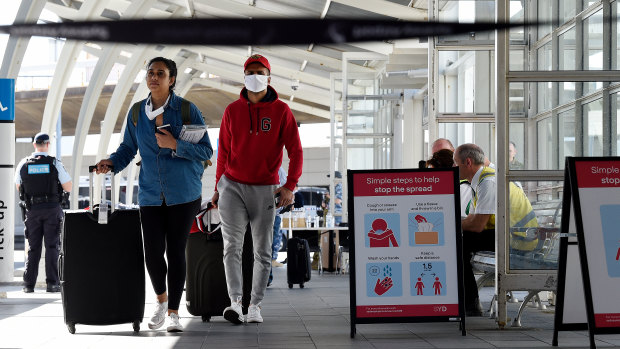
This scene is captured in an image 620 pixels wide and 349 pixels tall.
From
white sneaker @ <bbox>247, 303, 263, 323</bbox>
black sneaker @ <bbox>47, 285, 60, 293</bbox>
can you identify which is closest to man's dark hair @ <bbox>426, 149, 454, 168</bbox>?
white sneaker @ <bbox>247, 303, 263, 323</bbox>

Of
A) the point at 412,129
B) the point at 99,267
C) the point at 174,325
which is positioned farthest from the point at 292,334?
the point at 412,129

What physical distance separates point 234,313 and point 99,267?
0.83 meters

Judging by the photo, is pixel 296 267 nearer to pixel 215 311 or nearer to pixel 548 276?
pixel 215 311

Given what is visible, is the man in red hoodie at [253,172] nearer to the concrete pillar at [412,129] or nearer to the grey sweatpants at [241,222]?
the grey sweatpants at [241,222]

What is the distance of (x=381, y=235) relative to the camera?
4.87 meters

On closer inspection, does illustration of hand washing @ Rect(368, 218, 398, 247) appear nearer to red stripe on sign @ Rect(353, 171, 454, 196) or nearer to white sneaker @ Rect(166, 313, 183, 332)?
red stripe on sign @ Rect(353, 171, 454, 196)

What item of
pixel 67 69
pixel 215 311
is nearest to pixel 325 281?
pixel 215 311

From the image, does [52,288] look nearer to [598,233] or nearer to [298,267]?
[298,267]

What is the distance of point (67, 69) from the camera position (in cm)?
1620

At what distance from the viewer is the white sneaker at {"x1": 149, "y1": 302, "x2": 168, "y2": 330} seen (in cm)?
510

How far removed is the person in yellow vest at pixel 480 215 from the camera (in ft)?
17.5

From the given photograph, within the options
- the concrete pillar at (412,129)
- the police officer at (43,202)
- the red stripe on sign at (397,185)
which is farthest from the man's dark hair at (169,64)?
the concrete pillar at (412,129)

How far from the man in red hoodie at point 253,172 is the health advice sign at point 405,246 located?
623 millimetres

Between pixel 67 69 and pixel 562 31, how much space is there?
12.1 meters
